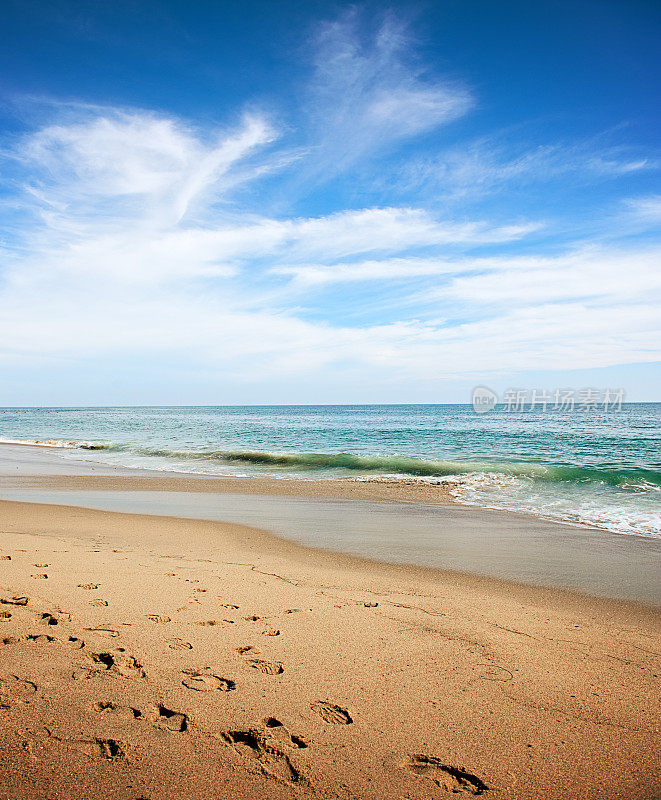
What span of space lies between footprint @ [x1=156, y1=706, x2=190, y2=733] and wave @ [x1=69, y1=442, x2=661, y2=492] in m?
13.7

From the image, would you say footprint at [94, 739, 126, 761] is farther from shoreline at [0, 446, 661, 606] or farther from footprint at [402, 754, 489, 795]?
shoreline at [0, 446, 661, 606]

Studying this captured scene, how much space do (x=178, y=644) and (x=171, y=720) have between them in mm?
978

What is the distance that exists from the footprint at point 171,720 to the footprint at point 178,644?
2.54ft

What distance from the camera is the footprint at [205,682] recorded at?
3.00 m

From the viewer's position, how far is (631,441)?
84.3ft

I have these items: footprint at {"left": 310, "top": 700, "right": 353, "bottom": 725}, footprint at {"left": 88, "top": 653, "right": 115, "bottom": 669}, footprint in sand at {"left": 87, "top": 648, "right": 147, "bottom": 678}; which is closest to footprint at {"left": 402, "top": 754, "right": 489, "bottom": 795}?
footprint at {"left": 310, "top": 700, "right": 353, "bottom": 725}

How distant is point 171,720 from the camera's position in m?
2.66

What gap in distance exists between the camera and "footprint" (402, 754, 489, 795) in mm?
2291

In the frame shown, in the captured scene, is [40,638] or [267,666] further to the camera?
[40,638]

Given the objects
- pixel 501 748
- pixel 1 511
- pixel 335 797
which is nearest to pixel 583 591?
pixel 501 748

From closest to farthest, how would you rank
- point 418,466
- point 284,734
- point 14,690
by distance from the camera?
point 284,734
point 14,690
point 418,466

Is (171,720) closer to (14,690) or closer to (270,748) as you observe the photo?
(270,748)

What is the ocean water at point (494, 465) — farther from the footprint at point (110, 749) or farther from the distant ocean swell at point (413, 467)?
the footprint at point (110, 749)

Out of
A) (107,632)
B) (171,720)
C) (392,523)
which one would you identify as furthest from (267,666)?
(392,523)
